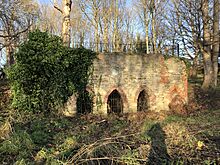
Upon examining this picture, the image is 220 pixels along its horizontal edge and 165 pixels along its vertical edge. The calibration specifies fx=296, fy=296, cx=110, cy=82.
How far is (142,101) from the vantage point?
62.8ft

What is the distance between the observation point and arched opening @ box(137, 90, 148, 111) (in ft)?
62.2

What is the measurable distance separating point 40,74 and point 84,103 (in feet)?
10.5

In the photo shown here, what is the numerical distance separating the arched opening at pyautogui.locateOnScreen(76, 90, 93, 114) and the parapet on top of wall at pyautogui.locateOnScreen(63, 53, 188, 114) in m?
0.25

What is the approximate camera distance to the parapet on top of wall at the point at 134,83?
17.4 m

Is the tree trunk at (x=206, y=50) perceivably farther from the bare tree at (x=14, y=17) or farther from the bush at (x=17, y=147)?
the bush at (x=17, y=147)

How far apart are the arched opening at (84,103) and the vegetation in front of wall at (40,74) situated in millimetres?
1036

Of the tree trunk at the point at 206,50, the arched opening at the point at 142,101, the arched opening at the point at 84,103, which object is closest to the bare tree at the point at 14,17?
the arched opening at the point at 84,103

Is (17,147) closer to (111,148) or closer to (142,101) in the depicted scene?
(111,148)


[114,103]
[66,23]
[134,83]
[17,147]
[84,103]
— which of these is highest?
[66,23]

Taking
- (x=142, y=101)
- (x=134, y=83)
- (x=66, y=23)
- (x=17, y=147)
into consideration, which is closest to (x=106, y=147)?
(x=17, y=147)

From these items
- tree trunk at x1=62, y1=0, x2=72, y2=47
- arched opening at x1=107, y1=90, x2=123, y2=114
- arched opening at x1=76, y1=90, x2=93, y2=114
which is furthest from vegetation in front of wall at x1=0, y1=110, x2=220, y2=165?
tree trunk at x1=62, y1=0, x2=72, y2=47

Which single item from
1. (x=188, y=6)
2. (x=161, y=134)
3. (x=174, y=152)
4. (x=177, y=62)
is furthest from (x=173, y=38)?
(x=174, y=152)

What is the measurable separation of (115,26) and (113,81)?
18381mm

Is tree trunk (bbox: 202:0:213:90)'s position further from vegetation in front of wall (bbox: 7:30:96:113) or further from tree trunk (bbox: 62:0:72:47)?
vegetation in front of wall (bbox: 7:30:96:113)
